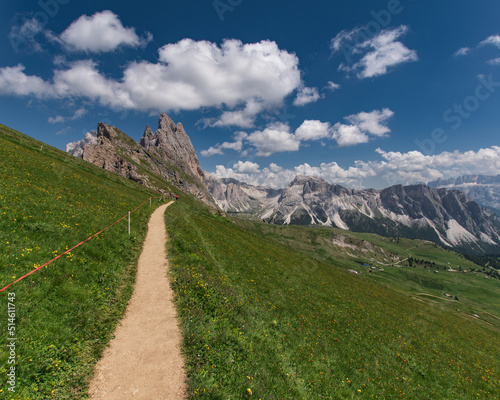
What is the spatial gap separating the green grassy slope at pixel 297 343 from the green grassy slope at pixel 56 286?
12.1ft

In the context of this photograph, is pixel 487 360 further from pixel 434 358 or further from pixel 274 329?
pixel 274 329

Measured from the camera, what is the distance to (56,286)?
9.72 meters

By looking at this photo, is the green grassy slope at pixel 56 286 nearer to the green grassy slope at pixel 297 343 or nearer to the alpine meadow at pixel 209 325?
the alpine meadow at pixel 209 325

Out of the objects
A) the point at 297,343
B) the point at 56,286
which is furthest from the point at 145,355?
the point at 297,343

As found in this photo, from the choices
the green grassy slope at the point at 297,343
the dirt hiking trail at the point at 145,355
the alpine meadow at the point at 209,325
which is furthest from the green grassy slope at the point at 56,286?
the green grassy slope at the point at 297,343

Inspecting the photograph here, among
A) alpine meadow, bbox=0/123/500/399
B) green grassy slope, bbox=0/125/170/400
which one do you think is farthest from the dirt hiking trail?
green grassy slope, bbox=0/125/170/400

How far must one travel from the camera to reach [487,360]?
25109 mm

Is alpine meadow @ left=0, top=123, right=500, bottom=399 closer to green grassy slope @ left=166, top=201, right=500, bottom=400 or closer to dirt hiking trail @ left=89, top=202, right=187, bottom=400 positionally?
green grassy slope @ left=166, top=201, right=500, bottom=400

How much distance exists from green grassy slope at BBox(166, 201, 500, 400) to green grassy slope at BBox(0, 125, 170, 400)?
3.70m

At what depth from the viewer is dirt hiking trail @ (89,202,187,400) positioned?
7.58 meters

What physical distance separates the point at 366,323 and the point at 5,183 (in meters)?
35.0

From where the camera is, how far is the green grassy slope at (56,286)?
6.77 meters

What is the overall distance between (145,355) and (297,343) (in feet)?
33.6

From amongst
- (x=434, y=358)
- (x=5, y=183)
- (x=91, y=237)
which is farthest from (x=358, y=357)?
(x=5, y=183)
